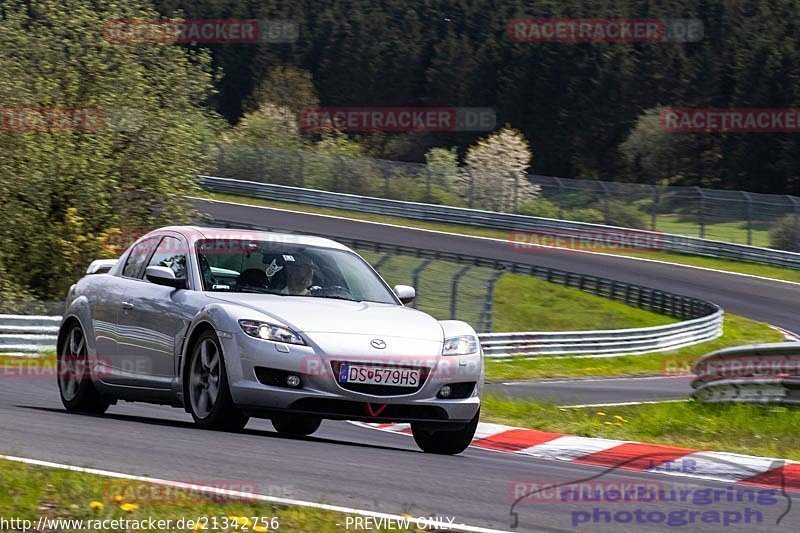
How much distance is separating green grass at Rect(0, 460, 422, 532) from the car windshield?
3.15 metres

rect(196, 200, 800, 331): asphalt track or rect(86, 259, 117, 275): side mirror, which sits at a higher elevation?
rect(86, 259, 117, 275): side mirror

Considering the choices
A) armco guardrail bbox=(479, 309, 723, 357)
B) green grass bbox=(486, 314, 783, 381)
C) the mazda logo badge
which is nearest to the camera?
the mazda logo badge

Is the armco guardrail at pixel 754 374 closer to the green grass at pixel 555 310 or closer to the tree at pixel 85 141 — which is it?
the tree at pixel 85 141

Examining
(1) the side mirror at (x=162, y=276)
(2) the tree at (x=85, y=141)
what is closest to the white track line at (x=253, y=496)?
(1) the side mirror at (x=162, y=276)

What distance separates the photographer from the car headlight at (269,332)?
27.0 feet

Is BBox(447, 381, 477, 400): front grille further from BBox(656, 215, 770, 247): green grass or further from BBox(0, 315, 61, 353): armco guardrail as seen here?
BBox(656, 215, 770, 247): green grass

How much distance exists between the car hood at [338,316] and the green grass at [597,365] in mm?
14680

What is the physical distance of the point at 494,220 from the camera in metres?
50.5

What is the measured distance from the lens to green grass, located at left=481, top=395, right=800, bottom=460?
1053 centimetres

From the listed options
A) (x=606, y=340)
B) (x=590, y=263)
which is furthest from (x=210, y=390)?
(x=590, y=263)

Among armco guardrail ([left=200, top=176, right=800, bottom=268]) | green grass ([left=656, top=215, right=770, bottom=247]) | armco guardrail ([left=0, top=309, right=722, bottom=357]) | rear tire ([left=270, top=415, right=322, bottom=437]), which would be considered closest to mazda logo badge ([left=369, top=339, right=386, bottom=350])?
rear tire ([left=270, top=415, right=322, bottom=437])

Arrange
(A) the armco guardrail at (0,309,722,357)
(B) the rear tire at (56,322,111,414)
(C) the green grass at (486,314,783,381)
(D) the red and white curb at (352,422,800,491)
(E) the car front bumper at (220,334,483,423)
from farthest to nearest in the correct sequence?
(C) the green grass at (486,314,783,381) < (A) the armco guardrail at (0,309,722,357) < (B) the rear tire at (56,322,111,414) < (D) the red and white curb at (352,422,800,491) < (E) the car front bumper at (220,334,483,423)

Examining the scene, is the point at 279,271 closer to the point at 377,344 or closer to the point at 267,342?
the point at 267,342

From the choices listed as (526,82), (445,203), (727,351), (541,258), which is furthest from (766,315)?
(526,82)
